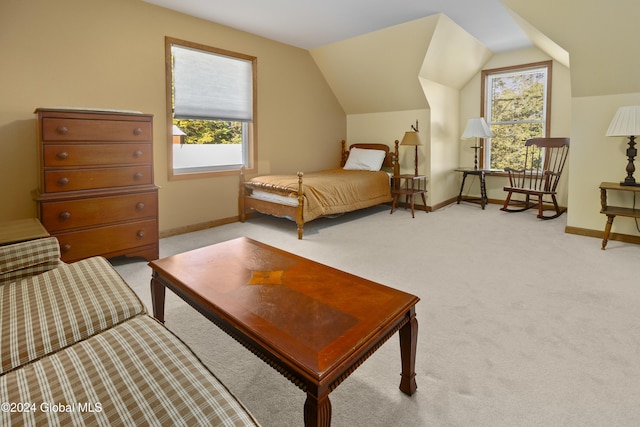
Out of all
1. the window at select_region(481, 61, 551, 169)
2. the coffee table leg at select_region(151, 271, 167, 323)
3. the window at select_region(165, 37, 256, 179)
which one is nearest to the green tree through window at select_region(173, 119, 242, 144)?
the window at select_region(165, 37, 256, 179)

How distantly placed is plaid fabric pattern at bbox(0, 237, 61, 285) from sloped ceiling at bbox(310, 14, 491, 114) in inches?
169

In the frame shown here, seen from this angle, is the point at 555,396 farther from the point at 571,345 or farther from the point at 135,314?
the point at 135,314

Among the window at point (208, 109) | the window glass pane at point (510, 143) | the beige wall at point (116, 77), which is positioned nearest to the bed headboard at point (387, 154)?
the beige wall at point (116, 77)

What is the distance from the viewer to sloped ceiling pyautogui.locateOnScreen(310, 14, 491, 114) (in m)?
4.56

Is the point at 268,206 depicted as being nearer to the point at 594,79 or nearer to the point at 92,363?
the point at 92,363

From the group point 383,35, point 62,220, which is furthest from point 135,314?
point 383,35

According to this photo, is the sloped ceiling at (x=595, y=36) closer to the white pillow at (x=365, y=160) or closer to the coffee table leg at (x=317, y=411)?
the white pillow at (x=365, y=160)

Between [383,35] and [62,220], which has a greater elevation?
[383,35]

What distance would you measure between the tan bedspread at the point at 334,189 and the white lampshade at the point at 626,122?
8.63 feet

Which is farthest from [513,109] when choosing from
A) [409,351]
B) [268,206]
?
[409,351]

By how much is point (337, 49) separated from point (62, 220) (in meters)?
4.11

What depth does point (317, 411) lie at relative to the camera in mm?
1015

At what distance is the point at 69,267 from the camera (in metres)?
1.71

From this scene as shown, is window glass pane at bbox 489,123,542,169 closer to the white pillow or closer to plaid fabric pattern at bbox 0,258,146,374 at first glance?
the white pillow
